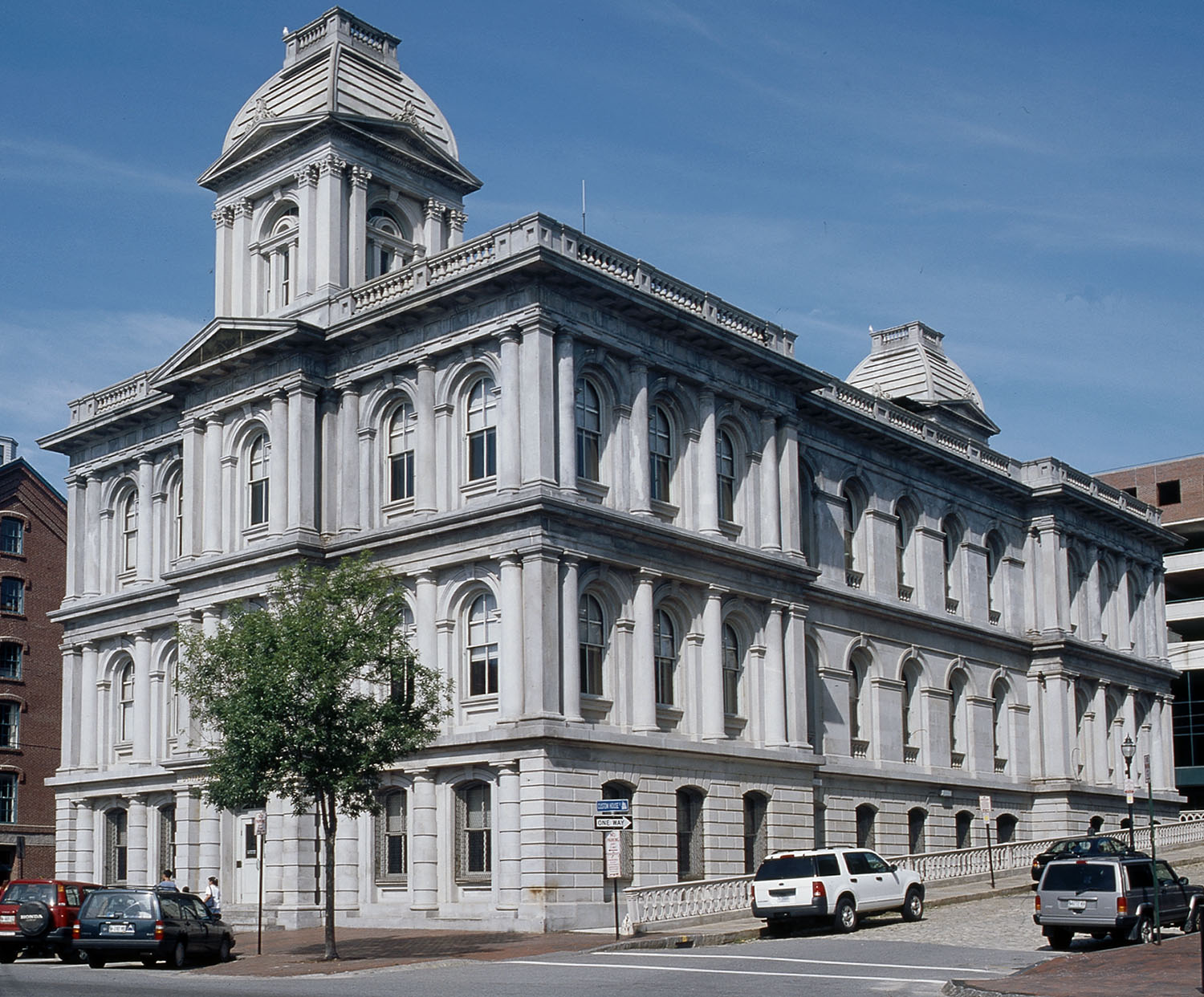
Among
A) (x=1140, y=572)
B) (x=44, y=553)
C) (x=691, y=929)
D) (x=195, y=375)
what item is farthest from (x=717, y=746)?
(x=44, y=553)

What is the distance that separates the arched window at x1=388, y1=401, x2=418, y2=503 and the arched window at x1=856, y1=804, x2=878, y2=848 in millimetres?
18136

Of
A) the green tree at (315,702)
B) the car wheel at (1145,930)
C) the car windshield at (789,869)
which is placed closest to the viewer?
the car wheel at (1145,930)

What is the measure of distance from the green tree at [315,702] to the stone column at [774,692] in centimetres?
1200

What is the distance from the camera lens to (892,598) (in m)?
54.4

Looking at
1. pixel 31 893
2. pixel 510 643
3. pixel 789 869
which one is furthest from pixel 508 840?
pixel 31 893

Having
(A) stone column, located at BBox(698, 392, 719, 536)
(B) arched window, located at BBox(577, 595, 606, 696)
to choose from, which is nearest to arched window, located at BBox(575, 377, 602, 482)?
(B) arched window, located at BBox(577, 595, 606, 696)

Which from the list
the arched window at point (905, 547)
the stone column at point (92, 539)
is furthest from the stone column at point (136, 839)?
the arched window at point (905, 547)

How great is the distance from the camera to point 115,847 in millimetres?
51594

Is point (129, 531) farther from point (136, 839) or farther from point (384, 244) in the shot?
point (384, 244)

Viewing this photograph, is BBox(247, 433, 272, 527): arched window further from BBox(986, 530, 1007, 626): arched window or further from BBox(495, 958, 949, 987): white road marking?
BBox(986, 530, 1007, 626): arched window

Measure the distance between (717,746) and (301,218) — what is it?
68.2 ft

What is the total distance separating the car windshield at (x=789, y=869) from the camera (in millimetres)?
34500

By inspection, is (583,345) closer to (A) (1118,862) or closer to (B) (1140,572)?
(A) (1118,862)

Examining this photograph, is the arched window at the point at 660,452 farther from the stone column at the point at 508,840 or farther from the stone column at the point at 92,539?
the stone column at the point at 92,539
